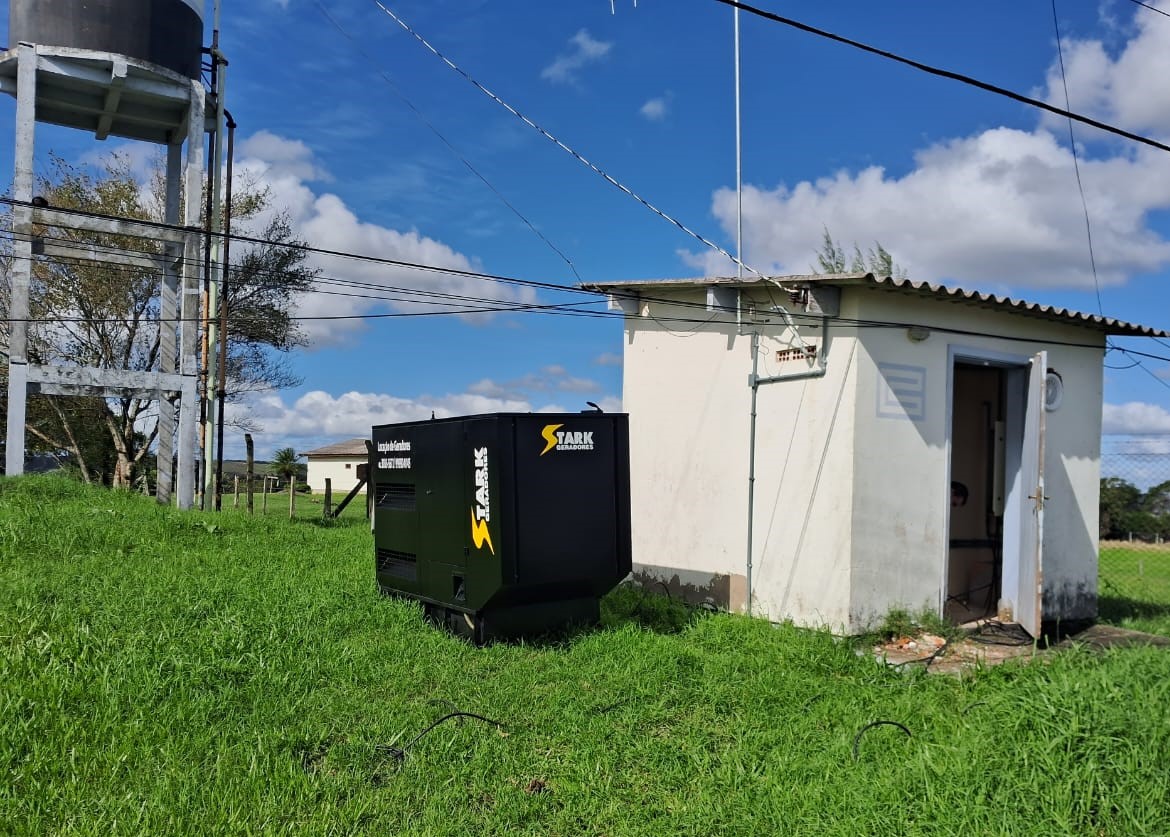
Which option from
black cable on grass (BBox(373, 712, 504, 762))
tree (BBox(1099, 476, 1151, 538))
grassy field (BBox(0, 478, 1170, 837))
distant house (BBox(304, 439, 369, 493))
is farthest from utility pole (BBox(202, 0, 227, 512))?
distant house (BBox(304, 439, 369, 493))

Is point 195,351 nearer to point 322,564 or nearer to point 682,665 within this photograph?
point 322,564

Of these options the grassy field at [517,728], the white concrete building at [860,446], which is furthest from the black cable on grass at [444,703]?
the white concrete building at [860,446]

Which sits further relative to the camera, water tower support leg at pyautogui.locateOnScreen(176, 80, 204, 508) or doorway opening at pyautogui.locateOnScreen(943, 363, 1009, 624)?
water tower support leg at pyautogui.locateOnScreen(176, 80, 204, 508)

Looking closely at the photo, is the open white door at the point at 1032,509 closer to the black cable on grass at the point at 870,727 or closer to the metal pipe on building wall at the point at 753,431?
the metal pipe on building wall at the point at 753,431

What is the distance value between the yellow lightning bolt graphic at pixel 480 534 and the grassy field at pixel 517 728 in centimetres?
82

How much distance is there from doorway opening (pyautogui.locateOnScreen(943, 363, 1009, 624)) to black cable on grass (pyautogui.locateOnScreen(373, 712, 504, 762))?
6.11 metres

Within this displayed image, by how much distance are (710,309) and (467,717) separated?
17.2ft

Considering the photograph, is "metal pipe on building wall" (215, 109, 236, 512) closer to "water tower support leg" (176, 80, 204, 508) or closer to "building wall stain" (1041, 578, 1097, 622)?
"water tower support leg" (176, 80, 204, 508)

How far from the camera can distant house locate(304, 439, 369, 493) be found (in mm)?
56375

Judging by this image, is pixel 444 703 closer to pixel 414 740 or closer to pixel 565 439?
pixel 414 740

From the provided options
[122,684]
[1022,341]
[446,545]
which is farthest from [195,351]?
[1022,341]

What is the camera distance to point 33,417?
23453 mm

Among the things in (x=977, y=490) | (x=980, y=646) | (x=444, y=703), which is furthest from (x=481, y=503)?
(x=977, y=490)

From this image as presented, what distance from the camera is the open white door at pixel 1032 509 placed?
8.12 meters
